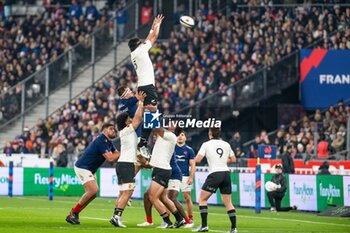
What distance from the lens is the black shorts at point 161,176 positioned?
86.1ft

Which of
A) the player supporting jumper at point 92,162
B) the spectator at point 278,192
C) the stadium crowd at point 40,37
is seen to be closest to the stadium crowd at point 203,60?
the stadium crowd at point 40,37

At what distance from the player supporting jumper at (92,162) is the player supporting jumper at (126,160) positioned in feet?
2.08

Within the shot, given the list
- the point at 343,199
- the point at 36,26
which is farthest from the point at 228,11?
the point at 343,199

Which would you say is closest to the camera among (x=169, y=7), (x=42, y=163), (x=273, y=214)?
(x=273, y=214)

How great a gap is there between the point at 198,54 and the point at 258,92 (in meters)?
4.62

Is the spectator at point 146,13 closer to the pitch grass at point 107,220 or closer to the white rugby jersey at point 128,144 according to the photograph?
the pitch grass at point 107,220

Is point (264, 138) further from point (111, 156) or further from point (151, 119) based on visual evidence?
point (151, 119)

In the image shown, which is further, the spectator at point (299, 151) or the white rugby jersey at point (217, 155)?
the spectator at point (299, 151)

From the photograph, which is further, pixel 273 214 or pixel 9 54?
pixel 9 54

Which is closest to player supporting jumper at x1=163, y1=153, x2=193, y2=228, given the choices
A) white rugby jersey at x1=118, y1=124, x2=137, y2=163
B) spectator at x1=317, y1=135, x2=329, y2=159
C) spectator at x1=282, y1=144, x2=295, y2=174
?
white rugby jersey at x1=118, y1=124, x2=137, y2=163

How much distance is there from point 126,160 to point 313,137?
18.1m

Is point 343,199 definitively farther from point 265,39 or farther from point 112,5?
point 112,5

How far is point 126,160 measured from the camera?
26094 millimetres

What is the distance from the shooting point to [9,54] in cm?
5719
